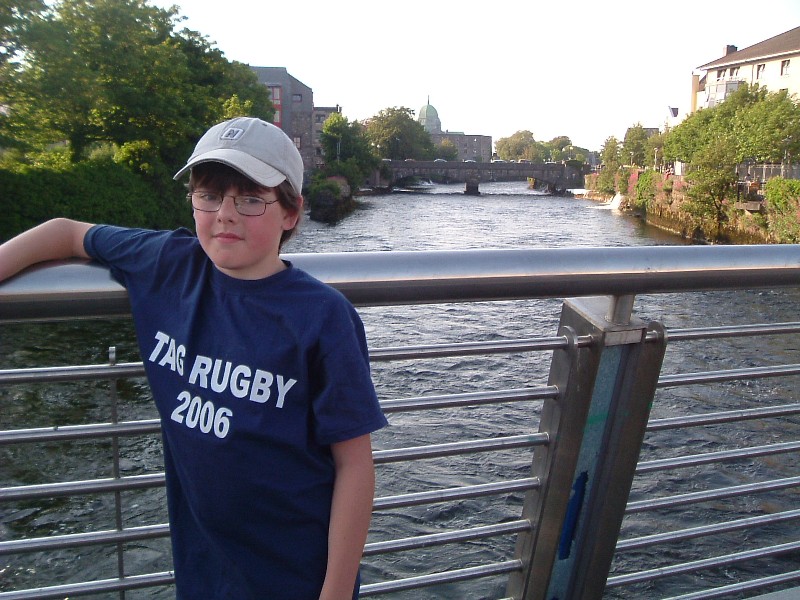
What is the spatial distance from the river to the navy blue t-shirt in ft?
18.2

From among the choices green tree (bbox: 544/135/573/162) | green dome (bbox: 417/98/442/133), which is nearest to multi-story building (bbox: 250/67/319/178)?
green tree (bbox: 544/135/573/162)

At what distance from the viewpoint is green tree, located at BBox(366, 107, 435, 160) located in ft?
294

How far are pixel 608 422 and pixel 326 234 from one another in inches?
1221

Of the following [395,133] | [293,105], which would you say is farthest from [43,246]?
[395,133]

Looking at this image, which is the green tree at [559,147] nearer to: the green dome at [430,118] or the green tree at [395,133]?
the green dome at [430,118]

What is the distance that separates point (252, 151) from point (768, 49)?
51.4 meters

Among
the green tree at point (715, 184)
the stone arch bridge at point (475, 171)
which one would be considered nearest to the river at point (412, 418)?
the green tree at point (715, 184)

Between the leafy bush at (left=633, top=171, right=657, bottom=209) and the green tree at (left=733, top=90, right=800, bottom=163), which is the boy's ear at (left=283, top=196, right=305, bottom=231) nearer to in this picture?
the green tree at (left=733, top=90, right=800, bottom=163)

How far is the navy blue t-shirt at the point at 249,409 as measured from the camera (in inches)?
Result: 44.1

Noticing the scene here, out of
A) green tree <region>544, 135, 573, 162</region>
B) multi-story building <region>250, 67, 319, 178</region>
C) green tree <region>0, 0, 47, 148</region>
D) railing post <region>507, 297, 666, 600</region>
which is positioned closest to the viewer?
railing post <region>507, 297, 666, 600</region>

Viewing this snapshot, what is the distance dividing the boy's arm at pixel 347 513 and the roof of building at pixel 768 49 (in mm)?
47836

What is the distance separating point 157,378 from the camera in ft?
3.97

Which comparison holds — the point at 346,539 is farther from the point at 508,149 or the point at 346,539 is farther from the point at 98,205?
the point at 508,149

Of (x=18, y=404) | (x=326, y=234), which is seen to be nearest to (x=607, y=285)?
(x=18, y=404)
